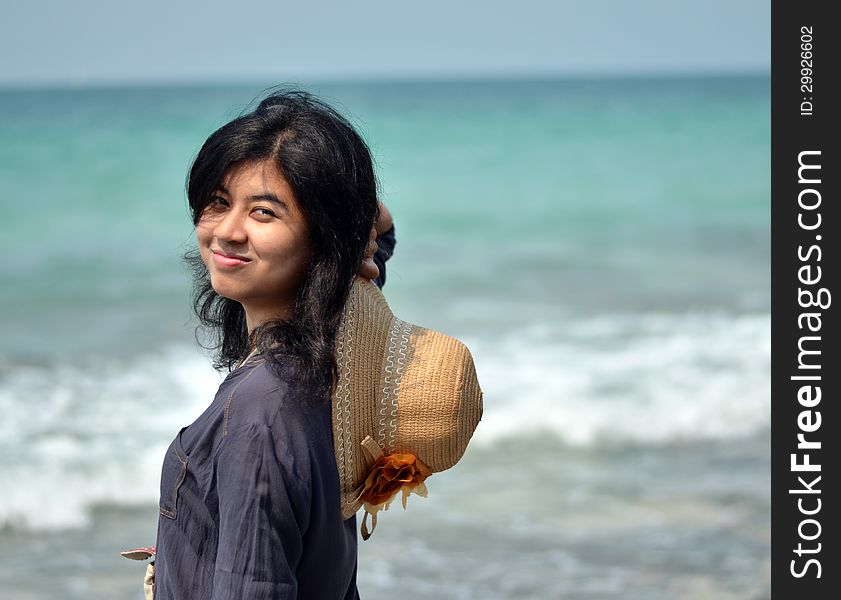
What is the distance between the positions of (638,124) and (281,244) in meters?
27.9

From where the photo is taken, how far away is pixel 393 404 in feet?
5.03

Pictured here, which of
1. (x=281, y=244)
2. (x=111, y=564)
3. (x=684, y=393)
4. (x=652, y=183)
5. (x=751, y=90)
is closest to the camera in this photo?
(x=281, y=244)

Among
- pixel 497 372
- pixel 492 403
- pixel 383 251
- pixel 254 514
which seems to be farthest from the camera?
pixel 497 372

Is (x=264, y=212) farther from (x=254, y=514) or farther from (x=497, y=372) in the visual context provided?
(x=497, y=372)

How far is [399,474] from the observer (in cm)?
156

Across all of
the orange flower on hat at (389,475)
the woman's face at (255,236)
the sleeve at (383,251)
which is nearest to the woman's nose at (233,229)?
the woman's face at (255,236)

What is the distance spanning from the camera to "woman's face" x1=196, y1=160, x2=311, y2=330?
1466mm

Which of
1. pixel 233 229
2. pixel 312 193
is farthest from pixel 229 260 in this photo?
pixel 312 193

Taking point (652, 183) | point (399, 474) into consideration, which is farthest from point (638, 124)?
point (399, 474)

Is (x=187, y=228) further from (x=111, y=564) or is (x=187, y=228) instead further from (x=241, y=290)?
(x=241, y=290)

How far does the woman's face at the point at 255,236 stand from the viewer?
57.7 inches

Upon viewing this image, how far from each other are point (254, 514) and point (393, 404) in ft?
0.84

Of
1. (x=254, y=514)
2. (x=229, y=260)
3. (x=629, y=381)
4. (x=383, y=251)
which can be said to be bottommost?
(x=254, y=514)

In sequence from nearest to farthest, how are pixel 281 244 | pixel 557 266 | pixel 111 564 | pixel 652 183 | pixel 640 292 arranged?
pixel 281 244 < pixel 111 564 < pixel 640 292 < pixel 557 266 < pixel 652 183
